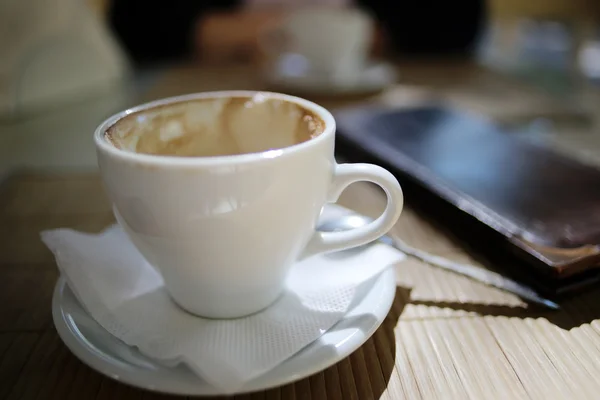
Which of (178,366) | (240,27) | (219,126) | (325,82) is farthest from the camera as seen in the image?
(240,27)

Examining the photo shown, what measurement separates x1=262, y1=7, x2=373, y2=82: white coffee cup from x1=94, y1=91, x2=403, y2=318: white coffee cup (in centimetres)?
72

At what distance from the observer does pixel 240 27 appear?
59.2 inches

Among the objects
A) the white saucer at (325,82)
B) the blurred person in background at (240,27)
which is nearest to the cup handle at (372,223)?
the white saucer at (325,82)

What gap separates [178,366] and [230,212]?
0.09m

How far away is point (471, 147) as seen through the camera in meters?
0.60

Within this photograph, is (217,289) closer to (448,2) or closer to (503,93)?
(503,93)

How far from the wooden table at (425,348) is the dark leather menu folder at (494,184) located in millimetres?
30

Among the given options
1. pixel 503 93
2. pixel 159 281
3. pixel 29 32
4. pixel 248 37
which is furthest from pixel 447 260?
pixel 248 37

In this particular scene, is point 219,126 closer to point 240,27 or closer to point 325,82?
point 325,82

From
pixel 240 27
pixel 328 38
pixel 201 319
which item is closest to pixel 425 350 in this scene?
pixel 201 319

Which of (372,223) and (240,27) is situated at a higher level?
(372,223)

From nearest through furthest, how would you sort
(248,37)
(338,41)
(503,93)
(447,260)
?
(447,260), (503,93), (338,41), (248,37)

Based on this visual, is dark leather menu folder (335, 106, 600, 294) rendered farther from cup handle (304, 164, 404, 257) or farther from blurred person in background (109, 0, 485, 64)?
→ blurred person in background (109, 0, 485, 64)

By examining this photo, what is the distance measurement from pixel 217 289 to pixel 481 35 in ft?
4.80
